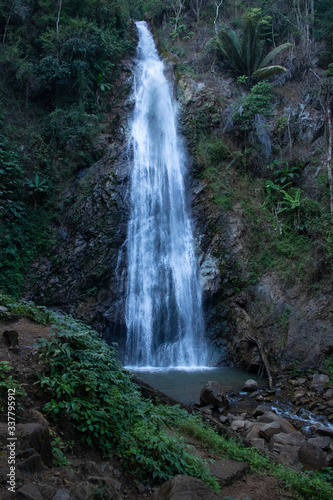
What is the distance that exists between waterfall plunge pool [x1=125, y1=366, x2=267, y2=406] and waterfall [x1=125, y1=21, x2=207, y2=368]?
3.39 ft

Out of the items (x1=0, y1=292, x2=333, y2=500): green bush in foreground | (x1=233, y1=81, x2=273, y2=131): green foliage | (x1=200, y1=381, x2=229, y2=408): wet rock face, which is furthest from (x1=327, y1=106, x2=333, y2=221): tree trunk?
(x1=0, y1=292, x2=333, y2=500): green bush in foreground

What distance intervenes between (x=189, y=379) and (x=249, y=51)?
732 inches

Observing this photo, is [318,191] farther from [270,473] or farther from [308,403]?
[270,473]

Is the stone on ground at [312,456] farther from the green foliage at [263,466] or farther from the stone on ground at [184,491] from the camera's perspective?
the stone on ground at [184,491]

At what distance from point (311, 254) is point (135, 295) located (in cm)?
703

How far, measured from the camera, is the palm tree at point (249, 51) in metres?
18.4

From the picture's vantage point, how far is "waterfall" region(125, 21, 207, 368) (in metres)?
12.1

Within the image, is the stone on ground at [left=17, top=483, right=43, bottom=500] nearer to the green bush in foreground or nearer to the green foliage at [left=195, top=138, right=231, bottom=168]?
the green bush in foreground

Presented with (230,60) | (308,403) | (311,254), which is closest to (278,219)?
(311,254)

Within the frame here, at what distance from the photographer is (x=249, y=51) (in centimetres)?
1877

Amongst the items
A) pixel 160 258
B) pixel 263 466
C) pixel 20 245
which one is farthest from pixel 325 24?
pixel 263 466

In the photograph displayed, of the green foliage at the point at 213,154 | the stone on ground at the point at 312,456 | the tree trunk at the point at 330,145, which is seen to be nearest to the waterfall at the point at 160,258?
the green foliage at the point at 213,154

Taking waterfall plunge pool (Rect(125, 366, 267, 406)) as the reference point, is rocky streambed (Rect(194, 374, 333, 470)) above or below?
below

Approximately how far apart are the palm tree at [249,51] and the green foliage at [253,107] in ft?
7.15
